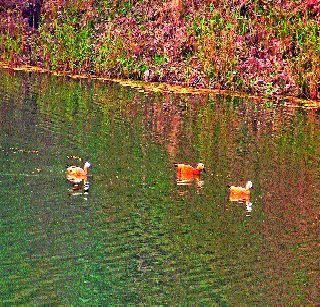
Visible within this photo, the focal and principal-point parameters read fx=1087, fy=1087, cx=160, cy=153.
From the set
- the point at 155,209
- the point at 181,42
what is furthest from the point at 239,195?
the point at 181,42

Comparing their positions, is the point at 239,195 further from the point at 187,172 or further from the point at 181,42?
the point at 181,42

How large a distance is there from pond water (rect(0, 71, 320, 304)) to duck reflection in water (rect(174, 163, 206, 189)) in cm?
12

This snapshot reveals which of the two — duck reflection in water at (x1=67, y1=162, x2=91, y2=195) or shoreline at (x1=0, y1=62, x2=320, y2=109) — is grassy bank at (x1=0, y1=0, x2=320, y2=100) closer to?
shoreline at (x1=0, y1=62, x2=320, y2=109)

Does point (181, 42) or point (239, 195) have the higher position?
point (181, 42)

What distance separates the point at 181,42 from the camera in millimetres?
37938

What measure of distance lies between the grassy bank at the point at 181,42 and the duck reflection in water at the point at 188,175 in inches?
518

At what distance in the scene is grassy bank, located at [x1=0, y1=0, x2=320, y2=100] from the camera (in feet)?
115

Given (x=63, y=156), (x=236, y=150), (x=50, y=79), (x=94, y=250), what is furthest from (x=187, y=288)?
(x=50, y=79)

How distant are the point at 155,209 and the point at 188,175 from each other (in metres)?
2.40

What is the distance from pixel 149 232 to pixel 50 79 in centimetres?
1972

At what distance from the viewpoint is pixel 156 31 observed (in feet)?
129

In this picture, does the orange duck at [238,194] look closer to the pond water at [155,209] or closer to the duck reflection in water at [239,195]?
the duck reflection in water at [239,195]

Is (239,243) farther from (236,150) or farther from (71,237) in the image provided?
(236,150)

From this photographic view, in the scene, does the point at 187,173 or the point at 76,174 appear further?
the point at 187,173
